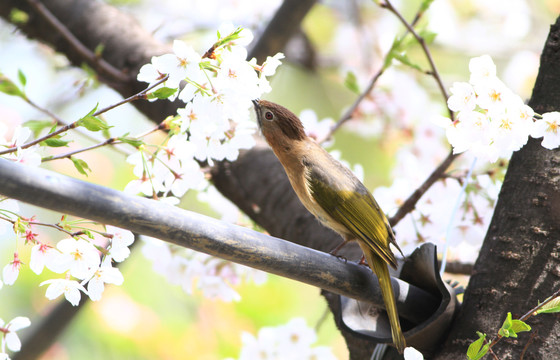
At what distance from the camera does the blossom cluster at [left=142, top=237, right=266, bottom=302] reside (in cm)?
246

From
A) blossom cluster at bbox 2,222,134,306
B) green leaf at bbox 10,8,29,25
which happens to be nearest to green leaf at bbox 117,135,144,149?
blossom cluster at bbox 2,222,134,306

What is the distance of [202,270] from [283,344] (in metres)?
0.44

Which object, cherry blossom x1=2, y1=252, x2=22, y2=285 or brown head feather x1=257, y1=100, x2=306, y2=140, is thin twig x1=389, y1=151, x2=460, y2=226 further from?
cherry blossom x1=2, y1=252, x2=22, y2=285

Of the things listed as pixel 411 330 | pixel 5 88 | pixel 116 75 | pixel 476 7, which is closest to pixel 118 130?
pixel 116 75

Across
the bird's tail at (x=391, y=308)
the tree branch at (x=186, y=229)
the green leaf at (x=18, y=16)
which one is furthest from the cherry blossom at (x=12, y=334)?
the green leaf at (x=18, y=16)

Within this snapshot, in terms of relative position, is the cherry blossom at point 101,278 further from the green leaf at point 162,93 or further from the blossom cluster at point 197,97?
the green leaf at point 162,93

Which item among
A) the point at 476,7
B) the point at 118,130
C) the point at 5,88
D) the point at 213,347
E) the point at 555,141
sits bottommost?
the point at 213,347

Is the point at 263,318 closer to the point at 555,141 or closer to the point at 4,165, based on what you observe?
the point at 555,141

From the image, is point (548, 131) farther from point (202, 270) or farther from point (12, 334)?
point (202, 270)

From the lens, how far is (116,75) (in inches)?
98.5

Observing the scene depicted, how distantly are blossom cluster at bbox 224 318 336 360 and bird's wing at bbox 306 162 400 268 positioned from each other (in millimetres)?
728

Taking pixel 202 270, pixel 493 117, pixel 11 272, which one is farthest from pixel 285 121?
pixel 11 272

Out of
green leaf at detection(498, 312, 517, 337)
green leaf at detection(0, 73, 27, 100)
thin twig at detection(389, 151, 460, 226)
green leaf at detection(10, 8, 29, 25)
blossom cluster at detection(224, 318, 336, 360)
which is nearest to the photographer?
green leaf at detection(498, 312, 517, 337)

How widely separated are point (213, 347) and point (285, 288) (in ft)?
2.10
